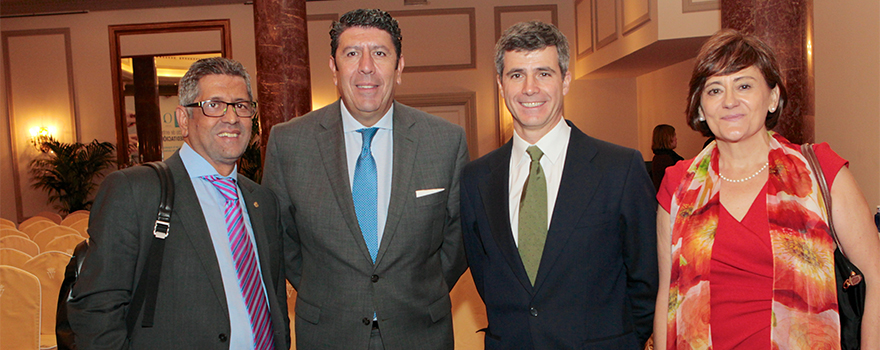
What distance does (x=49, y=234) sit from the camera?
15.0 feet

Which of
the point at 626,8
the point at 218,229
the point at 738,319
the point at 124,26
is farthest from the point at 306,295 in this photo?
the point at 124,26

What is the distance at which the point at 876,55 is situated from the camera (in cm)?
373

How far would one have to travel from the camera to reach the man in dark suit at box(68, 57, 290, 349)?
1.44m

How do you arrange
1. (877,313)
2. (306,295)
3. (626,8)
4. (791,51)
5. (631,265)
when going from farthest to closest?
1. (626,8)
2. (791,51)
3. (306,295)
4. (631,265)
5. (877,313)

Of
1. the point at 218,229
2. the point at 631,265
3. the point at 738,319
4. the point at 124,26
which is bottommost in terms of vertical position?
the point at 738,319

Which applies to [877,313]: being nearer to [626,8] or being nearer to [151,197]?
[151,197]

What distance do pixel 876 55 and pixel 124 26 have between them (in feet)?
36.5

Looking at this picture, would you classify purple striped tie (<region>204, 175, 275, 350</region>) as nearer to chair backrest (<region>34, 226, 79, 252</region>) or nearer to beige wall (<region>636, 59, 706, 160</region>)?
chair backrest (<region>34, 226, 79, 252</region>)

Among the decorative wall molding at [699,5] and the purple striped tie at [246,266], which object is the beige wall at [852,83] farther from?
the purple striped tie at [246,266]

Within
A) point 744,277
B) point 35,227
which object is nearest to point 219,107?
point 744,277

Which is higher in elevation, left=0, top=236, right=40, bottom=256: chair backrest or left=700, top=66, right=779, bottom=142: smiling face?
left=700, top=66, right=779, bottom=142: smiling face

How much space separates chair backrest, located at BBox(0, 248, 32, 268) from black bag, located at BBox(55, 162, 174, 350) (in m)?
2.39

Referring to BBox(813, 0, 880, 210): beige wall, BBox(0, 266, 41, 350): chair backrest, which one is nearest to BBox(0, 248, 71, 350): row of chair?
BBox(0, 266, 41, 350): chair backrest

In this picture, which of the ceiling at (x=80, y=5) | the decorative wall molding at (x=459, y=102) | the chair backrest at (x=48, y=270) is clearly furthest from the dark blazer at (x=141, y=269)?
the ceiling at (x=80, y=5)
